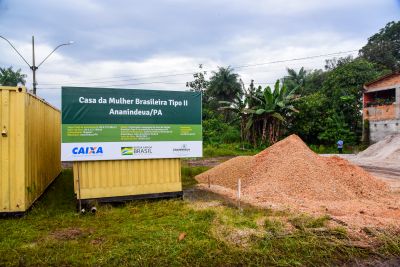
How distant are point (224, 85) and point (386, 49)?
21.9m

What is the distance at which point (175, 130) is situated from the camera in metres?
8.49

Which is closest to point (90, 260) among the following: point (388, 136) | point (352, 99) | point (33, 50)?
point (33, 50)

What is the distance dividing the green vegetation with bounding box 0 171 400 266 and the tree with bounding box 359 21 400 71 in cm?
4435

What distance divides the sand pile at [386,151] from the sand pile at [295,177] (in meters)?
11.0

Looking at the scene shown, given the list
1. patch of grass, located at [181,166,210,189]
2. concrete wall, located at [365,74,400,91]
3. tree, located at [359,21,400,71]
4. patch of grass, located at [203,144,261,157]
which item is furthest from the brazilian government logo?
tree, located at [359,21,400,71]

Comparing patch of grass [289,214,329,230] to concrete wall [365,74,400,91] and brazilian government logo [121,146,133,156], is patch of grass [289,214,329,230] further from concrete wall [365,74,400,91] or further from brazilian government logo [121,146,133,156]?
concrete wall [365,74,400,91]

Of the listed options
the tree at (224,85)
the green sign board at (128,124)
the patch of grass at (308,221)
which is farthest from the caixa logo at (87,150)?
the tree at (224,85)

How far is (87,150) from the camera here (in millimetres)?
7641

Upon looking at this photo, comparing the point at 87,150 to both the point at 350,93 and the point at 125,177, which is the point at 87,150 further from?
the point at 350,93

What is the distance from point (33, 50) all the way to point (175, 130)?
17192 mm

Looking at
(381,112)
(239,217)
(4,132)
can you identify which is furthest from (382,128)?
(4,132)

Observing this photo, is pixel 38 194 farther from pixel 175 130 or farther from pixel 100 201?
pixel 175 130

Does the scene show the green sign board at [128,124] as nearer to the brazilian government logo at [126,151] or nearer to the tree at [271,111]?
the brazilian government logo at [126,151]

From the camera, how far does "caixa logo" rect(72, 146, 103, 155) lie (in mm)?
7547
